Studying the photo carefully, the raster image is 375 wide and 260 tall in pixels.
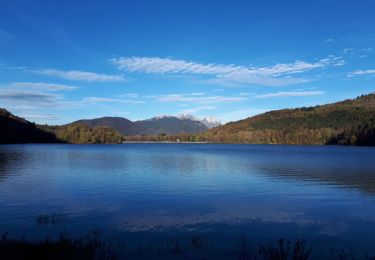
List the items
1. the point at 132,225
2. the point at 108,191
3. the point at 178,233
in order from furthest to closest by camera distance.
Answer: the point at 108,191 → the point at 132,225 → the point at 178,233

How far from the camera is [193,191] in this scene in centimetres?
4881

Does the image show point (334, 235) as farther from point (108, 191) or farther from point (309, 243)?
point (108, 191)

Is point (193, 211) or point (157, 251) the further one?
point (193, 211)

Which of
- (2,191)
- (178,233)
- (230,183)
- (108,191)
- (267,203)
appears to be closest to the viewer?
(178,233)

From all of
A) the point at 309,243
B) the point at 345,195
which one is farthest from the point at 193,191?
the point at 309,243

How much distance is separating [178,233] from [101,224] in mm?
6036

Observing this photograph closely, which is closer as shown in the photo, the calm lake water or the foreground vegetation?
the foreground vegetation

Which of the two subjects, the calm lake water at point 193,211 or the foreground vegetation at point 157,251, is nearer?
the foreground vegetation at point 157,251

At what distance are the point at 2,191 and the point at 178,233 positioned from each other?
26.3 m

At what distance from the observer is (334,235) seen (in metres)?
27.7

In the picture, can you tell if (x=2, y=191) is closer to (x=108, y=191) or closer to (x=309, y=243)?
(x=108, y=191)

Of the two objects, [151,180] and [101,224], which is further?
[151,180]

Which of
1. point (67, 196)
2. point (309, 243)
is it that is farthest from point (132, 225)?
point (67, 196)

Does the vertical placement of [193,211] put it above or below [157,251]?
above
